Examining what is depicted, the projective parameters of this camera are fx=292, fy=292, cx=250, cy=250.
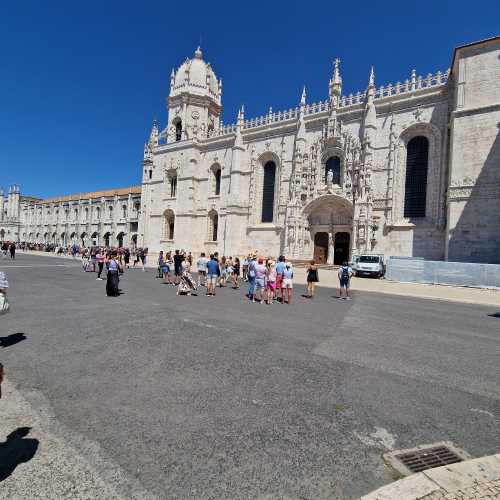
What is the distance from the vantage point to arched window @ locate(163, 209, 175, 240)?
36.3 metres

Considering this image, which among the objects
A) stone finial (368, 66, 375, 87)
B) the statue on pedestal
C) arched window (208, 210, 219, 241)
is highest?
stone finial (368, 66, 375, 87)

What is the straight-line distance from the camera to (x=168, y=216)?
1438 inches

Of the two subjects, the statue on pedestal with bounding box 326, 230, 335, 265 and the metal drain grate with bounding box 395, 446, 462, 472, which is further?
the statue on pedestal with bounding box 326, 230, 335, 265

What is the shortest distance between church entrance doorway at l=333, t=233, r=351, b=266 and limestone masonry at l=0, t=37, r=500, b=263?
89mm

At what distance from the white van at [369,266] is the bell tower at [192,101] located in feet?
78.7

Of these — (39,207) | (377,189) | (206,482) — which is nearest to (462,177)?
(377,189)

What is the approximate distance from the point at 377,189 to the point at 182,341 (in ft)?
73.6

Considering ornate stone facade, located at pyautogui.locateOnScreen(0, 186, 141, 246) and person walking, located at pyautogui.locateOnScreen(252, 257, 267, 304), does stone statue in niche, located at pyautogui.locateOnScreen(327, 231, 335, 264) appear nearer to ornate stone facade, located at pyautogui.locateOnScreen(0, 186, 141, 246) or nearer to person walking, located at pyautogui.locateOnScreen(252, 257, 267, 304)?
person walking, located at pyautogui.locateOnScreen(252, 257, 267, 304)

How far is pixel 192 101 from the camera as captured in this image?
3484 cm

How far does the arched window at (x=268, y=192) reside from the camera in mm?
29891

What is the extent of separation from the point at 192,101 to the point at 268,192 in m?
15.4

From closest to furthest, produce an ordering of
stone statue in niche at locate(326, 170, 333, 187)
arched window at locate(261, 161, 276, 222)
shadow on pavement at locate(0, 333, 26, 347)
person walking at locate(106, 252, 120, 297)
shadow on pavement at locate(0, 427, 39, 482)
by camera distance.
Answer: shadow on pavement at locate(0, 427, 39, 482), shadow on pavement at locate(0, 333, 26, 347), person walking at locate(106, 252, 120, 297), stone statue in niche at locate(326, 170, 333, 187), arched window at locate(261, 161, 276, 222)

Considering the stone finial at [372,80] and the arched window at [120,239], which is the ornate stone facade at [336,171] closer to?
the stone finial at [372,80]

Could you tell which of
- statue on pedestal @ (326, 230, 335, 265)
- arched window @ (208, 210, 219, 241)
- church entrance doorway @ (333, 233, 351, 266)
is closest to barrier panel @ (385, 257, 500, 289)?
church entrance doorway @ (333, 233, 351, 266)
